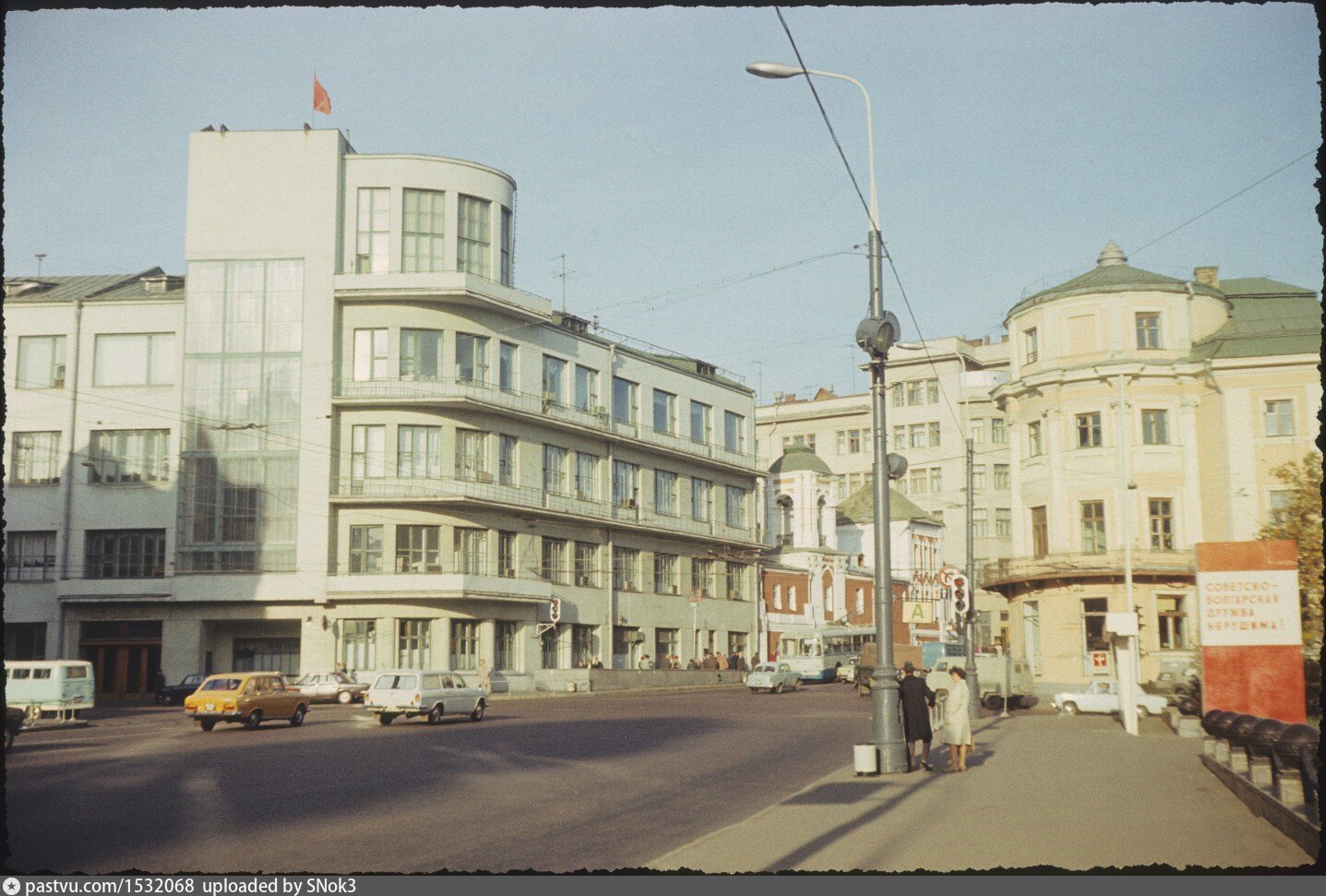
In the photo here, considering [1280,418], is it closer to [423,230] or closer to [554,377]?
[554,377]

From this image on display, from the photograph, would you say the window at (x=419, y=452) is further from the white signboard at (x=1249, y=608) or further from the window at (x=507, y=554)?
the white signboard at (x=1249, y=608)

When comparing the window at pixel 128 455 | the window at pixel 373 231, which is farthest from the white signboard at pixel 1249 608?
the window at pixel 128 455

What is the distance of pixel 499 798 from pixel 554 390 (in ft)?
161

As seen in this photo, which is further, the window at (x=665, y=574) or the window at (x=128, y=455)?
the window at (x=665, y=574)

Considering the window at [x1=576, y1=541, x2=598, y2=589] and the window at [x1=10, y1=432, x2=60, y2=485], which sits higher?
the window at [x1=10, y1=432, x2=60, y2=485]

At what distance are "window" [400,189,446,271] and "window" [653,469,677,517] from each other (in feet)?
66.4

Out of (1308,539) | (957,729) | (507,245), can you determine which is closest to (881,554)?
(957,729)

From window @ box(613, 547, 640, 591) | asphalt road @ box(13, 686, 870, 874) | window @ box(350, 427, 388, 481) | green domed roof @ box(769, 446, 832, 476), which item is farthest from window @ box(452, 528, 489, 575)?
green domed roof @ box(769, 446, 832, 476)

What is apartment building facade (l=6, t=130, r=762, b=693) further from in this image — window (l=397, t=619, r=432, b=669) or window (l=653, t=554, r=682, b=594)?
window (l=653, t=554, r=682, b=594)

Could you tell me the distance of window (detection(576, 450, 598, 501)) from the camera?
66.4 metres

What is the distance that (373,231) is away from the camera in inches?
2288

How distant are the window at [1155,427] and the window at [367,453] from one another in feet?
104

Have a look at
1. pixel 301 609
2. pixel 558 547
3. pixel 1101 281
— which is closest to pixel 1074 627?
pixel 1101 281

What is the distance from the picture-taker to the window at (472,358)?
58938 mm
